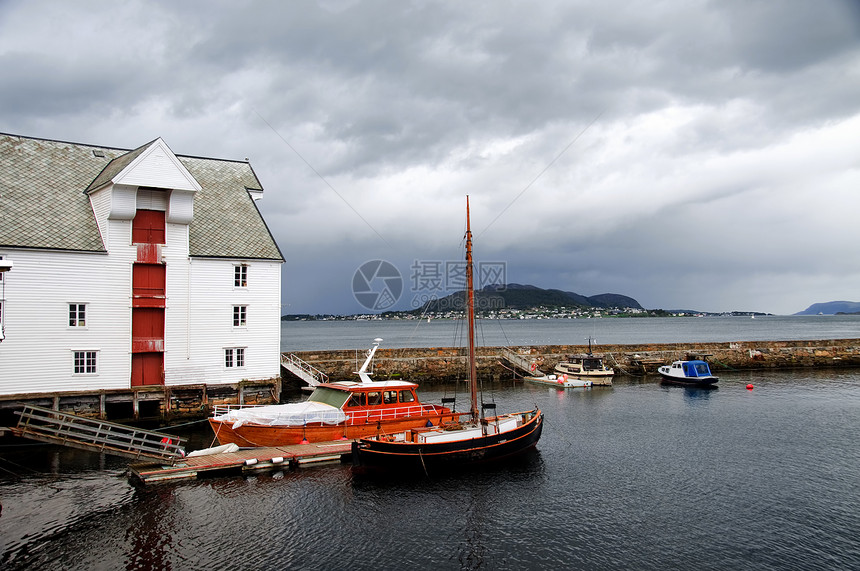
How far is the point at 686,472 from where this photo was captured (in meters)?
26.8

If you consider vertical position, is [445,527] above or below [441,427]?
below

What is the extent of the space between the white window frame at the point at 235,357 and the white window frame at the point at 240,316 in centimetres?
152

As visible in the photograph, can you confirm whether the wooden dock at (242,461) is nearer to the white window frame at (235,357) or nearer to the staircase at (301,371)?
the white window frame at (235,357)

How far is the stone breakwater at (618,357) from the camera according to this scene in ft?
190

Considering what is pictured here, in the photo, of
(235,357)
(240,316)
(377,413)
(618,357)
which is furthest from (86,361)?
(618,357)

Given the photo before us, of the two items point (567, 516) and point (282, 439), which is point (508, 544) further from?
point (282, 439)

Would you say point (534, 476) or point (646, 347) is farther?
point (646, 347)

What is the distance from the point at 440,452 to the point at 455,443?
2.67 feet

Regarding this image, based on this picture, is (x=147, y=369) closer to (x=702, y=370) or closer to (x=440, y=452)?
(x=440, y=452)

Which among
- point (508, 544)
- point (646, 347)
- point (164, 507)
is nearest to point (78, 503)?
point (164, 507)

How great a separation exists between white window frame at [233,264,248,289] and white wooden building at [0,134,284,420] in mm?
65

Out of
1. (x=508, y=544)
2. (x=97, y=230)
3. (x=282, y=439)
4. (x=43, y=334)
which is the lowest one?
(x=508, y=544)

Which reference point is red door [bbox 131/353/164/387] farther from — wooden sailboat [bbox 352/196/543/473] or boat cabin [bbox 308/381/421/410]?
wooden sailboat [bbox 352/196/543/473]

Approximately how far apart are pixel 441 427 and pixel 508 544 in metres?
9.90
